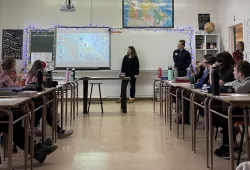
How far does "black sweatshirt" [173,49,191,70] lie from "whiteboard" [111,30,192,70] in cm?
78

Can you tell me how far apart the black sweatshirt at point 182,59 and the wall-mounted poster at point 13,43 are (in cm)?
425

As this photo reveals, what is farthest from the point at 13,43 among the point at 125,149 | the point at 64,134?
the point at 125,149

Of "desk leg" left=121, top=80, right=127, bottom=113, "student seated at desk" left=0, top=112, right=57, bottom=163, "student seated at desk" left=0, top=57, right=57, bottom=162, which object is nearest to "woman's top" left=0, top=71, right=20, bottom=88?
"student seated at desk" left=0, top=57, right=57, bottom=162

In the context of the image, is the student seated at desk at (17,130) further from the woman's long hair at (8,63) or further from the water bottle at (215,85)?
the water bottle at (215,85)

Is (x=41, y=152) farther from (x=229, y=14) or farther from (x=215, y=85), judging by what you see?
(x=229, y=14)

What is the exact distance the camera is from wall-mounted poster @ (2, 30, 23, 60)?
24.0 ft

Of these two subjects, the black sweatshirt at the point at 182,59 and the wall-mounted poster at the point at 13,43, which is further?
the wall-mounted poster at the point at 13,43

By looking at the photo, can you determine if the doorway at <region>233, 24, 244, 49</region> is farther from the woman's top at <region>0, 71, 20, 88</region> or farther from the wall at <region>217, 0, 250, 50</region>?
the woman's top at <region>0, 71, 20, 88</region>

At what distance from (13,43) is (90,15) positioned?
7.43 feet

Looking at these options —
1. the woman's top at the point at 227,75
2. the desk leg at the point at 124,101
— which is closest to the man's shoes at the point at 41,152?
the woman's top at the point at 227,75

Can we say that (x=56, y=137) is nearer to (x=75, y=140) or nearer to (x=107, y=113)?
(x=75, y=140)

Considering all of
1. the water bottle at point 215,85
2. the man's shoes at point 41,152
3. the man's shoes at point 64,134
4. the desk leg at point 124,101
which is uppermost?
the water bottle at point 215,85

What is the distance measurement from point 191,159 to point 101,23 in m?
5.64

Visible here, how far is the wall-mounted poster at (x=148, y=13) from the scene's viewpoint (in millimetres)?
7574
